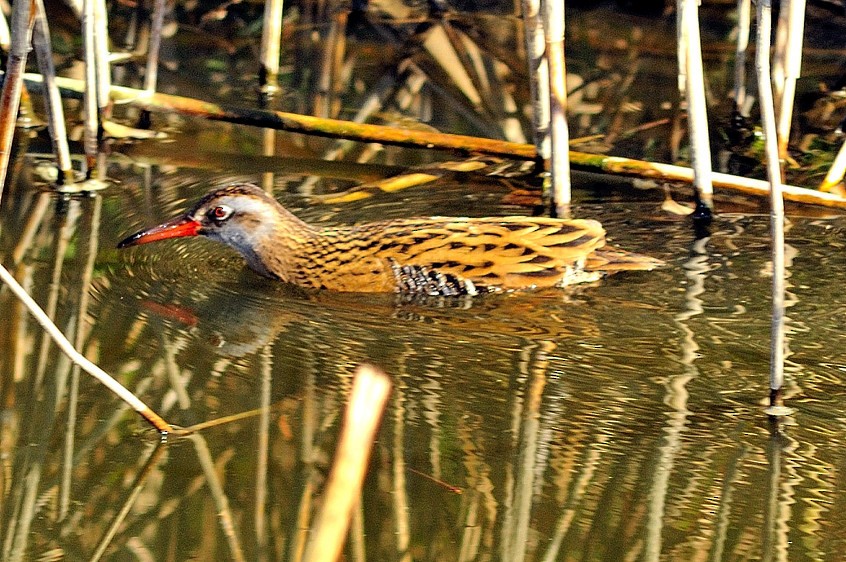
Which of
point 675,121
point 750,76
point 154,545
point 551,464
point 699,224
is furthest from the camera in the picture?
point 750,76

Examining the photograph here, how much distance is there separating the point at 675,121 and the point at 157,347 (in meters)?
4.48

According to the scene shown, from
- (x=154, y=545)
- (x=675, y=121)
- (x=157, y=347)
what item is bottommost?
(x=154, y=545)

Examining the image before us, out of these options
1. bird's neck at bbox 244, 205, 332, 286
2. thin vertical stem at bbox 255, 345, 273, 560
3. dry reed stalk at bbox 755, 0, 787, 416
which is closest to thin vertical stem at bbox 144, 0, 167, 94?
bird's neck at bbox 244, 205, 332, 286

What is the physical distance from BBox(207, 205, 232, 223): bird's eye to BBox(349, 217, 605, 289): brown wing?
766 mm

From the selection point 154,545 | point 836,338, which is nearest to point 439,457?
point 154,545

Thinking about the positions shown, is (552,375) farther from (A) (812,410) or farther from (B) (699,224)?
(B) (699,224)

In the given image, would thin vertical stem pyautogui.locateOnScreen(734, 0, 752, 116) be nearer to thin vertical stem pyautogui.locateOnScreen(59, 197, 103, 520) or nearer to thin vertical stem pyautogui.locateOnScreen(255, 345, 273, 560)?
thin vertical stem pyautogui.locateOnScreen(59, 197, 103, 520)

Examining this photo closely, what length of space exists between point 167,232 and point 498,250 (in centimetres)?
162

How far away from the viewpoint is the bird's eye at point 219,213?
659cm

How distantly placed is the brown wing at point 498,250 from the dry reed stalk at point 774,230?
158 cm

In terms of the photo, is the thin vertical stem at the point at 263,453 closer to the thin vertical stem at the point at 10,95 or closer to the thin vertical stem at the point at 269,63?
the thin vertical stem at the point at 10,95

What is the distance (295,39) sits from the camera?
1043cm

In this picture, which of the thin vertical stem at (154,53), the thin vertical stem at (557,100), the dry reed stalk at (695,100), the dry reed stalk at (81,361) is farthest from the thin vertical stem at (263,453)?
the thin vertical stem at (154,53)

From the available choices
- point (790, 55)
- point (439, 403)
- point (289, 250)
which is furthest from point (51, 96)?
point (790, 55)
